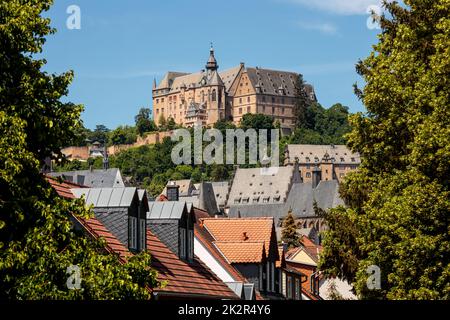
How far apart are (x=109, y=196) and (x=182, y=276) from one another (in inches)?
128

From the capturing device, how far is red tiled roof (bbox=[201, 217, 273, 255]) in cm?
4025

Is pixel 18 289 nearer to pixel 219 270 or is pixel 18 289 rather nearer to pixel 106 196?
pixel 106 196

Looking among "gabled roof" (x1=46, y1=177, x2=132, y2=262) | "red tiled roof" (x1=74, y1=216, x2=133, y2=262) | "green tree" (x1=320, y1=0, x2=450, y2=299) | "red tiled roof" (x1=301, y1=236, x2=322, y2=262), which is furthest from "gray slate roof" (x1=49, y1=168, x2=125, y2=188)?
"red tiled roof" (x1=74, y1=216, x2=133, y2=262)

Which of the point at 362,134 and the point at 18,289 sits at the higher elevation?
the point at 362,134

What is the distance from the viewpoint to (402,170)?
103 ft

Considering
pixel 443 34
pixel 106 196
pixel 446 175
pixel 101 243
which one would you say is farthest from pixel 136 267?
pixel 443 34

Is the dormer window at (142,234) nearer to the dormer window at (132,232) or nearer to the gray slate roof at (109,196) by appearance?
the dormer window at (132,232)

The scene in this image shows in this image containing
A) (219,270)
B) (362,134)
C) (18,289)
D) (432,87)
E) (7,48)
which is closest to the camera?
(18,289)

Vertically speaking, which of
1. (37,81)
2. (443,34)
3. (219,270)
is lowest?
(219,270)

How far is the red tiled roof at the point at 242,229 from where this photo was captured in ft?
132

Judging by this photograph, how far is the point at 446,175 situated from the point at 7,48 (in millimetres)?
13589

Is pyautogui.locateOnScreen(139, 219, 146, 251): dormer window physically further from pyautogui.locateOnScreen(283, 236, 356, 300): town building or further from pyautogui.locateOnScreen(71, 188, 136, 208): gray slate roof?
pyautogui.locateOnScreen(283, 236, 356, 300): town building

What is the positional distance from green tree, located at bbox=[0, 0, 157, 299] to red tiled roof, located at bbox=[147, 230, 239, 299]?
6.95m

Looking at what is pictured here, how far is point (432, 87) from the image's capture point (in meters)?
29.3
